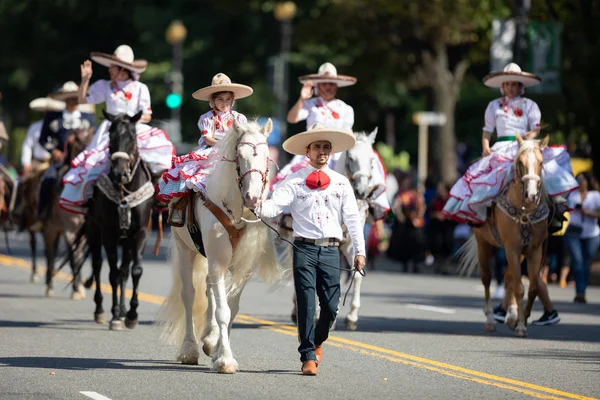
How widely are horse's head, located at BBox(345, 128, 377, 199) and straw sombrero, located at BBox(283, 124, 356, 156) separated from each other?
4.08 m

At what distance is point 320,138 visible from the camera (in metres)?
12.6

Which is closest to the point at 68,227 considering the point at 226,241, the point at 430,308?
the point at 430,308

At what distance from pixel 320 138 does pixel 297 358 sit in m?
2.31

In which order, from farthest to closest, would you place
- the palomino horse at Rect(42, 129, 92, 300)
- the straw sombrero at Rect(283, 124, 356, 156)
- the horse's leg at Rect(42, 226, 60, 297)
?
the horse's leg at Rect(42, 226, 60, 297) < the palomino horse at Rect(42, 129, 92, 300) < the straw sombrero at Rect(283, 124, 356, 156)

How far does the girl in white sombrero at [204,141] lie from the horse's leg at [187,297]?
435mm

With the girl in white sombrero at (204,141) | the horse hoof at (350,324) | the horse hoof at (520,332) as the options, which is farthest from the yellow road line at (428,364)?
the girl in white sombrero at (204,141)

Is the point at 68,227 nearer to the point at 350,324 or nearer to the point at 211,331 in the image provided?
the point at 350,324

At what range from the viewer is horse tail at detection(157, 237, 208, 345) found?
13828 millimetres

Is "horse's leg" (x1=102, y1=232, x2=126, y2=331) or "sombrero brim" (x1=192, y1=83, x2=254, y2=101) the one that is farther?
"horse's leg" (x1=102, y1=232, x2=126, y2=331)

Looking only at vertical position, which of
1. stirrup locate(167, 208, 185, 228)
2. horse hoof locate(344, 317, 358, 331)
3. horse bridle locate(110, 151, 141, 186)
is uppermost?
horse bridle locate(110, 151, 141, 186)

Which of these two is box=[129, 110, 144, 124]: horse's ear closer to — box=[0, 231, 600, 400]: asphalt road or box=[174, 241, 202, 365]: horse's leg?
box=[0, 231, 600, 400]: asphalt road

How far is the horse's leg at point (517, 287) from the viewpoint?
648 inches

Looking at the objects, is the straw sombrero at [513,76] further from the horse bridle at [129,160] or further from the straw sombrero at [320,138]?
the straw sombrero at [320,138]

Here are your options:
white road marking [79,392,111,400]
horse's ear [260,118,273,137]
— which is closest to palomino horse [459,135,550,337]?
horse's ear [260,118,273,137]
